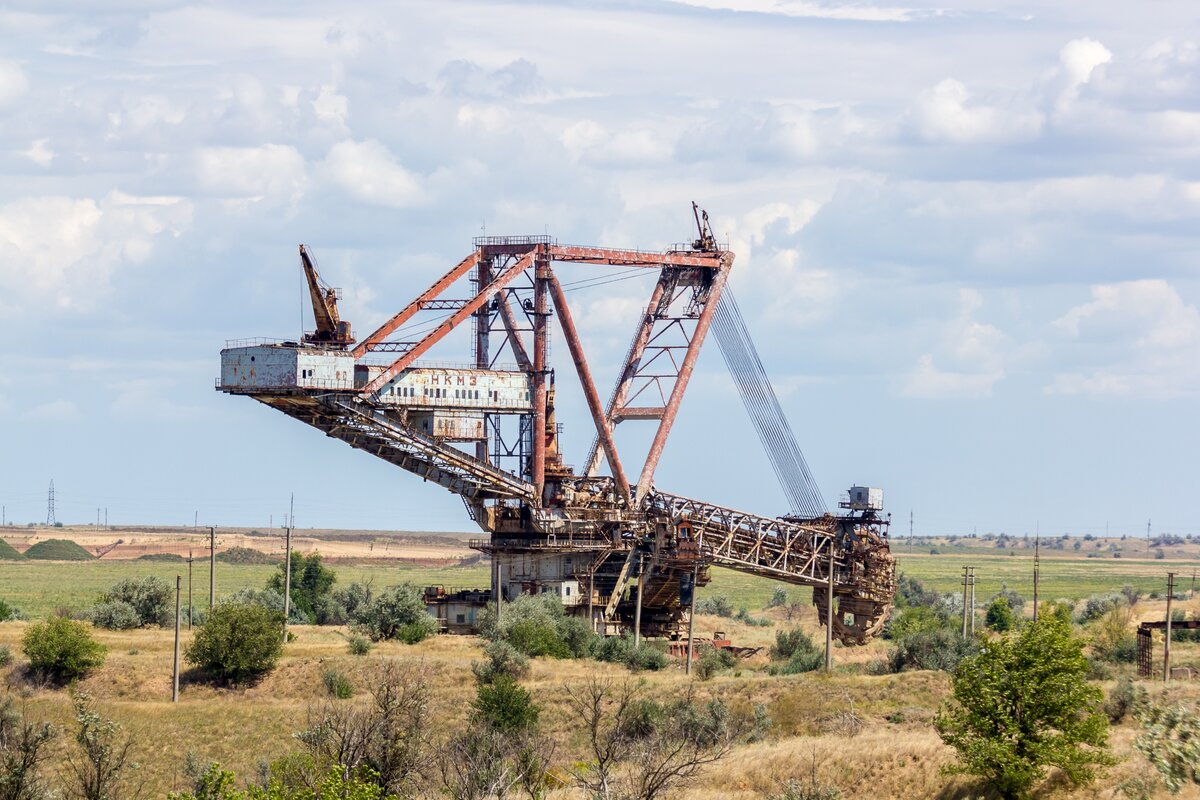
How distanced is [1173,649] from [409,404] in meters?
34.4

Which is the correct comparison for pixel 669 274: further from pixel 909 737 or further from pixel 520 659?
pixel 909 737

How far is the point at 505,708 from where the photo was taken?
63969 millimetres

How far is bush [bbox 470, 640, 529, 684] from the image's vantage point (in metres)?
70.8

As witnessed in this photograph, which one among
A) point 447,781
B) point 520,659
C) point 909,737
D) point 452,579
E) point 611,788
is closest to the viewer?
point 611,788

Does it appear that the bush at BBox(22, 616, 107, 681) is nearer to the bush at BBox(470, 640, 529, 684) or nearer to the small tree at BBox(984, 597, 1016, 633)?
the bush at BBox(470, 640, 529, 684)

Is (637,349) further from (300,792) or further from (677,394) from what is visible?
(300,792)

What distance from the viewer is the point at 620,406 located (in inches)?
3381

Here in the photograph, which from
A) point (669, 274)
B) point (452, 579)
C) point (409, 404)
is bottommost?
point (452, 579)

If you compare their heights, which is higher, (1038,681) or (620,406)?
(620,406)

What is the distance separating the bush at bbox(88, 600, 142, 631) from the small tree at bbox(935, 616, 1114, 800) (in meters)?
44.1

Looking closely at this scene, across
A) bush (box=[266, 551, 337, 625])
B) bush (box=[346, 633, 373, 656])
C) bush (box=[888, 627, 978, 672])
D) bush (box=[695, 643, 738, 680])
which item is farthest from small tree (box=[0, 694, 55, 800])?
bush (box=[266, 551, 337, 625])

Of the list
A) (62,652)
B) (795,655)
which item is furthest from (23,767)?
(795,655)

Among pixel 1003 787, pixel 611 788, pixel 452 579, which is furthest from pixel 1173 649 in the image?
pixel 452 579

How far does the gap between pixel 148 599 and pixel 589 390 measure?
23857 millimetres
